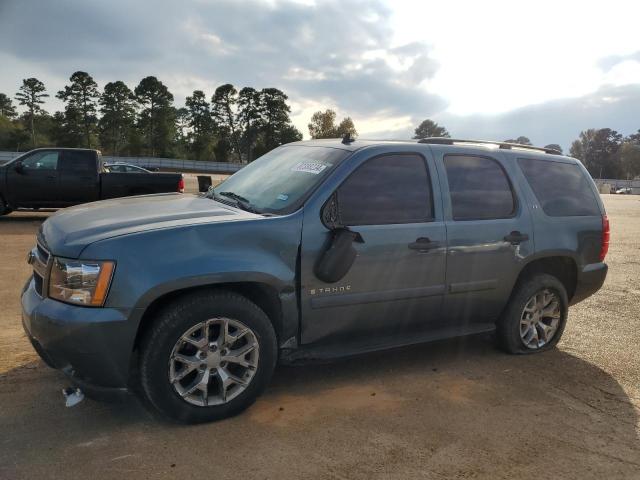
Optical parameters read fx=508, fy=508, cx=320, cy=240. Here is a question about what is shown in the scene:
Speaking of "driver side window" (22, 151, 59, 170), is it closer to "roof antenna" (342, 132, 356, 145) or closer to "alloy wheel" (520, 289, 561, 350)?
"roof antenna" (342, 132, 356, 145)

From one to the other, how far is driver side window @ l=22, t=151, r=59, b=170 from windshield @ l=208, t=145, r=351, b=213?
375 inches

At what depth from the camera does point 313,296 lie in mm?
3391

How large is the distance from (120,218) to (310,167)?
4.52 feet

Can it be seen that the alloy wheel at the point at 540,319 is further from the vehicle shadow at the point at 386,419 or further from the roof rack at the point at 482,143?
the roof rack at the point at 482,143

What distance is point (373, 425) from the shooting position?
322cm

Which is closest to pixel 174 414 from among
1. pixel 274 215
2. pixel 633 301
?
pixel 274 215

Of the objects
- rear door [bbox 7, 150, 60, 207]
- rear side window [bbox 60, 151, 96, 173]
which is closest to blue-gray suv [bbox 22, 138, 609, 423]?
rear side window [bbox 60, 151, 96, 173]

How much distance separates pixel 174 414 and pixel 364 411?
122 cm

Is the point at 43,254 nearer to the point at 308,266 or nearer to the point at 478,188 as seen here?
the point at 308,266

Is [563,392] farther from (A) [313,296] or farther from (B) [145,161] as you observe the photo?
(B) [145,161]

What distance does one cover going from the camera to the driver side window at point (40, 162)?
1213cm

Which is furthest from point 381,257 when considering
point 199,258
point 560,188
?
point 560,188

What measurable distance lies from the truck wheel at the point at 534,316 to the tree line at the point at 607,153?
12464 centimetres

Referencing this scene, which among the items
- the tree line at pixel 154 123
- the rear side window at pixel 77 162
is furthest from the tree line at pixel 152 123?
the rear side window at pixel 77 162
